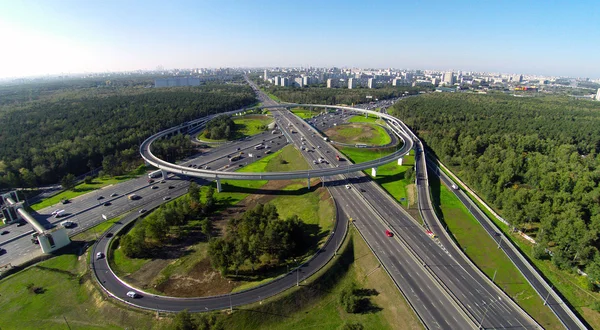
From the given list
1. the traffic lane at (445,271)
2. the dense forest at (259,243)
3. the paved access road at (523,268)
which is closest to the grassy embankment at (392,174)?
the traffic lane at (445,271)

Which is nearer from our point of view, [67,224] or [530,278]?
[530,278]

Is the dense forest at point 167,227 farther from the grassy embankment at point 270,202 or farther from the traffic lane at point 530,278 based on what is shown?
the traffic lane at point 530,278

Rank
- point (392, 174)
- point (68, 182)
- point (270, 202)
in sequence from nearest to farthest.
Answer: point (270, 202), point (68, 182), point (392, 174)

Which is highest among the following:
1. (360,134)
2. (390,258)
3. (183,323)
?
(360,134)

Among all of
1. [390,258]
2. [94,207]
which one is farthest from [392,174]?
[94,207]

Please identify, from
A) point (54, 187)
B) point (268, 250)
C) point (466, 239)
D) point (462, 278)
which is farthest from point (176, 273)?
point (54, 187)

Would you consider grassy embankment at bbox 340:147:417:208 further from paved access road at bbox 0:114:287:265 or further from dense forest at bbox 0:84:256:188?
dense forest at bbox 0:84:256:188

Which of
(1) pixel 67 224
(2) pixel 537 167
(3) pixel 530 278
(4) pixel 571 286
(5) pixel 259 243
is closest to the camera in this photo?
(4) pixel 571 286

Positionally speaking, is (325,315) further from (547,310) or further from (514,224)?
(514,224)

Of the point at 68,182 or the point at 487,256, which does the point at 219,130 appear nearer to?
the point at 68,182
